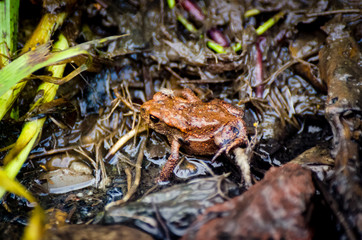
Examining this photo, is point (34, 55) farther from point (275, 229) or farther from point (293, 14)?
point (293, 14)

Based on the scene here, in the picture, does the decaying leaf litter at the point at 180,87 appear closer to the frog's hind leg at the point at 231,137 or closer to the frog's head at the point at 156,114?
the frog's hind leg at the point at 231,137

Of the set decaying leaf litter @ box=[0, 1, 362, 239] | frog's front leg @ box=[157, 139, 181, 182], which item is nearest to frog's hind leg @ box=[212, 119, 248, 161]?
decaying leaf litter @ box=[0, 1, 362, 239]

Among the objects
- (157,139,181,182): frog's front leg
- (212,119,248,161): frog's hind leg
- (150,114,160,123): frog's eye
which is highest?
(150,114,160,123): frog's eye

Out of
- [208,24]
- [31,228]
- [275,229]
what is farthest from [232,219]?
[208,24]

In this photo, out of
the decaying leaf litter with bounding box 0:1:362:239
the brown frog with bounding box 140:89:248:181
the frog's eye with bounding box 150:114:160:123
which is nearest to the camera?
the decaying leaf litter with bounding box 0:1:362:239

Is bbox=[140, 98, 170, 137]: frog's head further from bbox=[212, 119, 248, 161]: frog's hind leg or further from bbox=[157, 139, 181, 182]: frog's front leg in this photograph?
bbox=[212, 119, 248, 161]: frog's hind leg

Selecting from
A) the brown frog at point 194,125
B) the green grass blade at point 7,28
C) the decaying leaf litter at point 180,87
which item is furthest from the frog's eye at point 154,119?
the green grass blade at point 7,28
